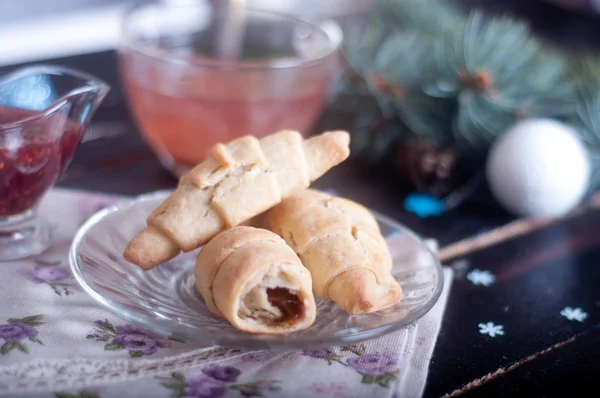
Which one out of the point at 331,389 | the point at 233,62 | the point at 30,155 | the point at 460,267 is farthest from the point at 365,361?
the point at 233,62

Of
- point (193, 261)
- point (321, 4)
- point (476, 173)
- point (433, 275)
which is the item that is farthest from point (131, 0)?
point (433, 275)

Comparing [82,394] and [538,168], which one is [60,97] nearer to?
[82,394]

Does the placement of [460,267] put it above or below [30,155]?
below

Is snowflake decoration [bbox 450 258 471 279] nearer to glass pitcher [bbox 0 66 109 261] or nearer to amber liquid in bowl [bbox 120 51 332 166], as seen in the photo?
amber liquid in bowl [bbox 120 51 332 166]

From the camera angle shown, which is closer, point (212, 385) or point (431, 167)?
point (212, 385)

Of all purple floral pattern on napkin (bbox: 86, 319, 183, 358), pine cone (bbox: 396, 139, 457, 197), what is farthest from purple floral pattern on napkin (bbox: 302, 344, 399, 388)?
pine cone (bbox: 396, 139, 457, 197)

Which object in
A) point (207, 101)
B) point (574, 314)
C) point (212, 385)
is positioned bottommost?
point (574, 314)

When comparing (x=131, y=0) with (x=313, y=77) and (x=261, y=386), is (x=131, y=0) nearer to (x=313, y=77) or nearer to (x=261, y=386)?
(x=313, y=77)
